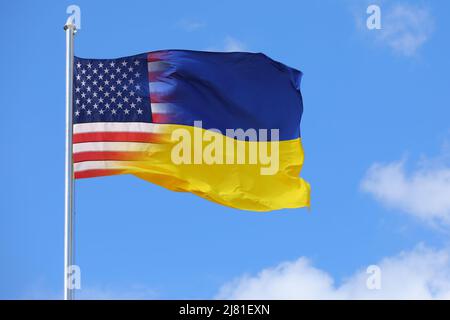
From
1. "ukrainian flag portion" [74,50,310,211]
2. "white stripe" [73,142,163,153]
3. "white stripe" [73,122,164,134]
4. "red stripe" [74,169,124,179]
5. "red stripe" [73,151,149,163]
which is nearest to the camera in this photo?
"red stripe" [74,169,124,179]

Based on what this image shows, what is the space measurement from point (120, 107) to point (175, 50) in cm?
196

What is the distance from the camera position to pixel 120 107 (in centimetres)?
2906

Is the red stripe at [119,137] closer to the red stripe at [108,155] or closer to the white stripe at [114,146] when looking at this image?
the white stripe at [114,146]

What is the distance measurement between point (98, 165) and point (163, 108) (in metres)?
2.16

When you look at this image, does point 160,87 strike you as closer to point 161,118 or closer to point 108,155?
point 161,118

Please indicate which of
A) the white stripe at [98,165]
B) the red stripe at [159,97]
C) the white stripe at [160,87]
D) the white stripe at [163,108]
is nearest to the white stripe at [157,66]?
the white stripe at [160,87]

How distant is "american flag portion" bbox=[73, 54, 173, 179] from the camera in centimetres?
2845

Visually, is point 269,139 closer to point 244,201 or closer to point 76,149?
point 244,201

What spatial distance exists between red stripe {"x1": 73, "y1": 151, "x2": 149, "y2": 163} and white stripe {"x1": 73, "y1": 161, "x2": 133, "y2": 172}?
2.5 inches

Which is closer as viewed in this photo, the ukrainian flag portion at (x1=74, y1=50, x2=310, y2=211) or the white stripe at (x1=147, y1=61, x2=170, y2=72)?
the ukrainian flag portion at (x1=74, y1=50, x2=310, y2=211)

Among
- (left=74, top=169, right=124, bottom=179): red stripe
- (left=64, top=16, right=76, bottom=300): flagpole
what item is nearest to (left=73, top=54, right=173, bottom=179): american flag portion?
(left=74, top=169, right=124, bottom=179): red stripe

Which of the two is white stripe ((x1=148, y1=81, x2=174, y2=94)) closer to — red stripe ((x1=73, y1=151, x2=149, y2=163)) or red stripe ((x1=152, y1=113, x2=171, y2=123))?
red stripe ((x1=152, y1=113, x2=171, y2=123))
